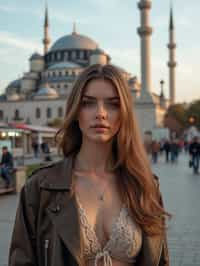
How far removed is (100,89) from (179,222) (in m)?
5.19

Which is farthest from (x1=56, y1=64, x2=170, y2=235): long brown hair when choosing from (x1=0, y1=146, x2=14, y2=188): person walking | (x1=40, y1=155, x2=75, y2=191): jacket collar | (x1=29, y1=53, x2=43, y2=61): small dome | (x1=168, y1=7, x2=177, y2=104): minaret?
(x1=29, y1=53, x2=43, y2=61): small dome

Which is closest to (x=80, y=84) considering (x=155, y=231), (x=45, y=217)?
(x=45, y=217)

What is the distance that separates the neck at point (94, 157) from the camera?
1641 millimetres

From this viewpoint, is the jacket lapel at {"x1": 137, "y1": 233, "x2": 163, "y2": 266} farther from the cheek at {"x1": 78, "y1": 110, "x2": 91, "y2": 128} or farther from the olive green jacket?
the cheek at {"x1": 78, "y1": 110, "x2": 91, "y2": 128}

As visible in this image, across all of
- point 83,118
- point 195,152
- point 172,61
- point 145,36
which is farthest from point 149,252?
point 172,61

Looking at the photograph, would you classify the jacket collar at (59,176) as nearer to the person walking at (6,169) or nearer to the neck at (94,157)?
the neck at (94,157)

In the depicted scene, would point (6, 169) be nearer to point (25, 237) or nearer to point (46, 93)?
point (25, 237)

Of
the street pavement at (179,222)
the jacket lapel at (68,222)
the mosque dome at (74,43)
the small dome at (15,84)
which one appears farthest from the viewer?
the small dome at (15,84)

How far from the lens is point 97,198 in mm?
1582

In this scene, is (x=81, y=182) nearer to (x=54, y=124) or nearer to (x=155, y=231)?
(x=155, y=231)

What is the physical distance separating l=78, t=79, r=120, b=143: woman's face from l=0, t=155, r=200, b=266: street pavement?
3.11 meters

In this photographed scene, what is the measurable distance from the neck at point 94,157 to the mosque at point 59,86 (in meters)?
44.3

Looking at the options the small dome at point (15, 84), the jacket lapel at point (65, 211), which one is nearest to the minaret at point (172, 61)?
the small dome at point (15, 84)

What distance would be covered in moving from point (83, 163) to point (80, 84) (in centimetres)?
34
